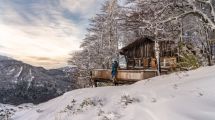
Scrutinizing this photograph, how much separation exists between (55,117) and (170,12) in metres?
8.75

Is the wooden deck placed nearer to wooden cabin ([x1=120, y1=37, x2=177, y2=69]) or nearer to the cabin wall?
the cabin wall

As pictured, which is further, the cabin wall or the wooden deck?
the cabin wall

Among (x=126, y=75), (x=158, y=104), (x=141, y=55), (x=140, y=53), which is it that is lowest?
→ (x=158, y=104)

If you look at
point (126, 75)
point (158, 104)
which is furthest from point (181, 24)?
point (158, 104)

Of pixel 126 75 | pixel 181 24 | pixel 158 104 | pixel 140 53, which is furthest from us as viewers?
pixel 140 53

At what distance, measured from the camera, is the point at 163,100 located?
37.3 ft

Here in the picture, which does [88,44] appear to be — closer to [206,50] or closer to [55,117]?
[206,50]

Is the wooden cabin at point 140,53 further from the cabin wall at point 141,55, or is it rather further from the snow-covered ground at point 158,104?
the snow-covered ground at point 158,104

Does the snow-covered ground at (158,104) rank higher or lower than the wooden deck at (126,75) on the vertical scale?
lower

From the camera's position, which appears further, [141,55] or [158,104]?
[141,55]

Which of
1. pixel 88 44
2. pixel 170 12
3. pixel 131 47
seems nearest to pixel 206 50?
pixel 170 12

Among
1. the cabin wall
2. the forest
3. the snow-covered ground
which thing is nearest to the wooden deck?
the forest

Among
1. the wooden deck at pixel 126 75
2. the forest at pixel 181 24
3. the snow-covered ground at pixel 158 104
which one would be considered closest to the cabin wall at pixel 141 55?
the wooden deck at pixel 126 75

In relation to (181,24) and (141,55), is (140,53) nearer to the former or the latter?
(141,55)
